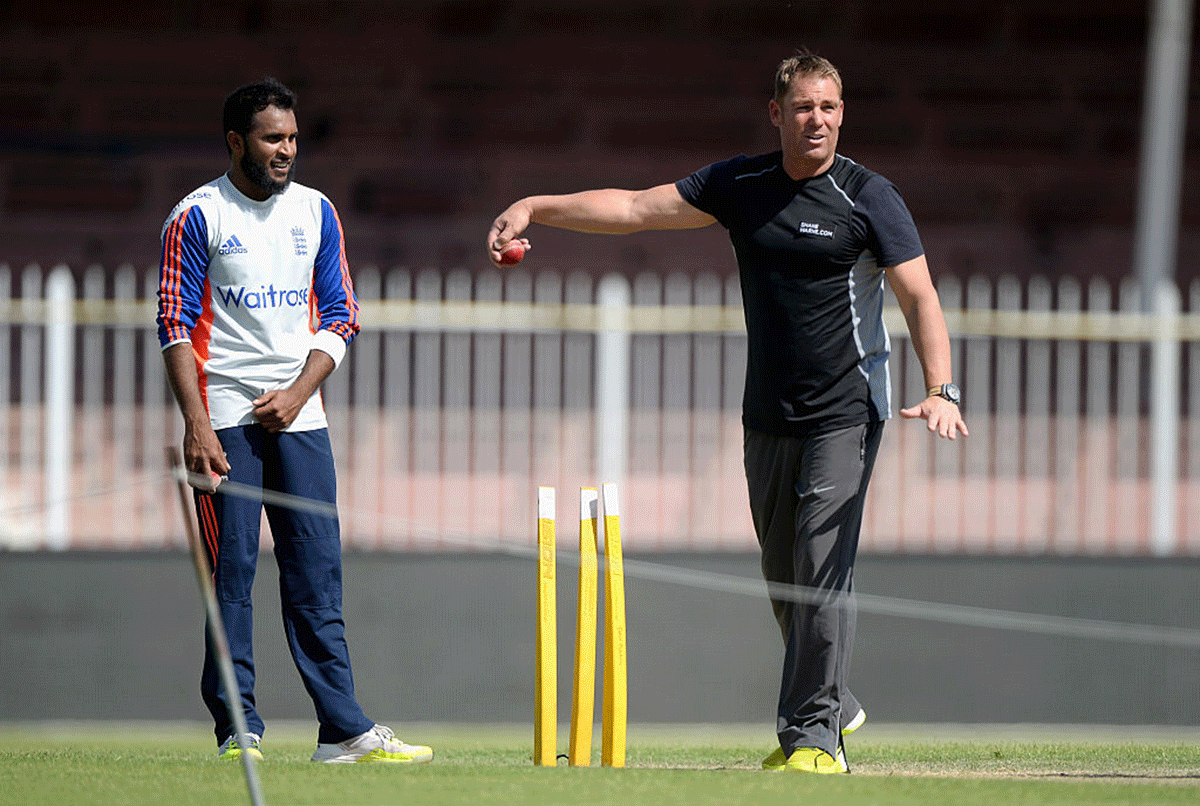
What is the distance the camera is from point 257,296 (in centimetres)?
558

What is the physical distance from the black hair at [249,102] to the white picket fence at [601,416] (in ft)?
12.7

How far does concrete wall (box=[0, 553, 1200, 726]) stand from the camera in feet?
29.2

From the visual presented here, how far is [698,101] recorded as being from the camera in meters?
12.6

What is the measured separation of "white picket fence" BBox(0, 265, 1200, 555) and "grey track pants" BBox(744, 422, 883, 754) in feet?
11.8

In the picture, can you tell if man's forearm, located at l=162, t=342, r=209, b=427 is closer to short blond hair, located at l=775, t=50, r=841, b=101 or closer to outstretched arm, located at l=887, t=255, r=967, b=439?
short blond hair, located at l=775, t=50, r=841, b=101

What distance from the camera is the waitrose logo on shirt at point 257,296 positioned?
18.2 feet

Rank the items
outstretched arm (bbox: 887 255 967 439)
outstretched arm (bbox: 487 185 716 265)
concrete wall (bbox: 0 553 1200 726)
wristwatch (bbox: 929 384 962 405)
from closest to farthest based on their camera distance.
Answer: wristwatch (bbox: 929 384 962 405)
outstretched arm (bbox: 887 255 967 439)
outstretched arm (bbox: 487 185 716 265)
concrete wall (bbox: 0 553 1200 726)

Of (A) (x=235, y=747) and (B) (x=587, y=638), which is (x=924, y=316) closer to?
(B) (x=587, y=638)

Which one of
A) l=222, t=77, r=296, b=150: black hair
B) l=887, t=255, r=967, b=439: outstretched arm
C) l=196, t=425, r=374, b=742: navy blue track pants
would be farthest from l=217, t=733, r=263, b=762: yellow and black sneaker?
l=887, t=255, r=967, b=439: outstretched arm

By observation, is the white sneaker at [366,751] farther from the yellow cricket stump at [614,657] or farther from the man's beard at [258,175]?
the man's beard at [258,175]

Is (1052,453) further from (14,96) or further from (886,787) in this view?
(14,96)

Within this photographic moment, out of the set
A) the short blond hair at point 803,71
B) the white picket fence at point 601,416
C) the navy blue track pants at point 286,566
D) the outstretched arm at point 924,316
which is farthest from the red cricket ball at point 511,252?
the white picket fence at point 601,416

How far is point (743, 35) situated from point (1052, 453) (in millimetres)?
4277

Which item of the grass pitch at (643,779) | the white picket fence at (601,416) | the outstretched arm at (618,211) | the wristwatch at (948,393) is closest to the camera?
the grass pitch at (643,779)
